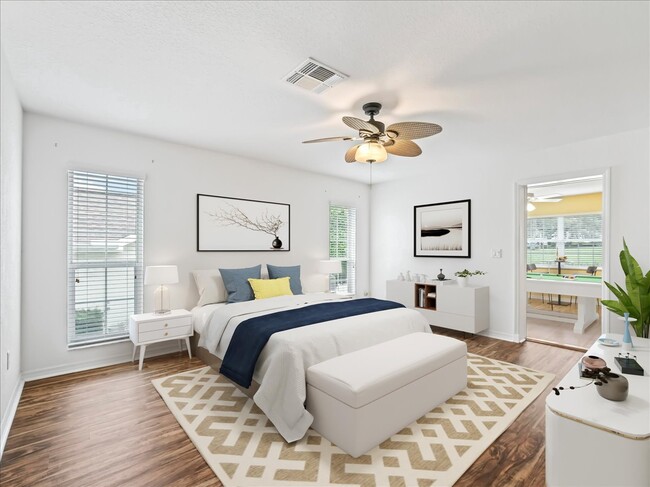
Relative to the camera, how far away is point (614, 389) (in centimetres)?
168

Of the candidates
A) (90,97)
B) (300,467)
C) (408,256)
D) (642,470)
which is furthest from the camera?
(408,256)

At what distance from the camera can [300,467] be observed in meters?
1.95

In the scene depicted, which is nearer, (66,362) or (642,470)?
(642,470)

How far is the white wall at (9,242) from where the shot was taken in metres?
2.22

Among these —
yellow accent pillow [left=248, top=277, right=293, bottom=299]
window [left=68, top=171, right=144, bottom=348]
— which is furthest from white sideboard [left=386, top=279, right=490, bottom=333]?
window [left=68, top=171, right=144, bottom=348]

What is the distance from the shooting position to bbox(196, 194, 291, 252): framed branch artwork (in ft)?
14.3

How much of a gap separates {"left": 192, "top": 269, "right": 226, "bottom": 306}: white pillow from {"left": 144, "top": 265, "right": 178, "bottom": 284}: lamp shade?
0.45 metres

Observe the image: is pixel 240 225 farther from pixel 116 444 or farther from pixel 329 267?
pixel 116 444

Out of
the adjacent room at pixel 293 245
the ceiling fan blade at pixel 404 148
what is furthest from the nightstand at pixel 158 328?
the ceiling fan blade at pixel 404 148

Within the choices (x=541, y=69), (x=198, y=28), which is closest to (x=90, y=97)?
(x=198, y=28)

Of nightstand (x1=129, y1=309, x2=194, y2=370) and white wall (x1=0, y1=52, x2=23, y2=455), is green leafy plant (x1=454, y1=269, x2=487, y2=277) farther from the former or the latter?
white wall (x1=0, y1=52, x2=23, y2=455)

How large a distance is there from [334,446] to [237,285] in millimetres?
2423

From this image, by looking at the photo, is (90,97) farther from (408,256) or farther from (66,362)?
(408,256)

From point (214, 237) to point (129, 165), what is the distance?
131cm
